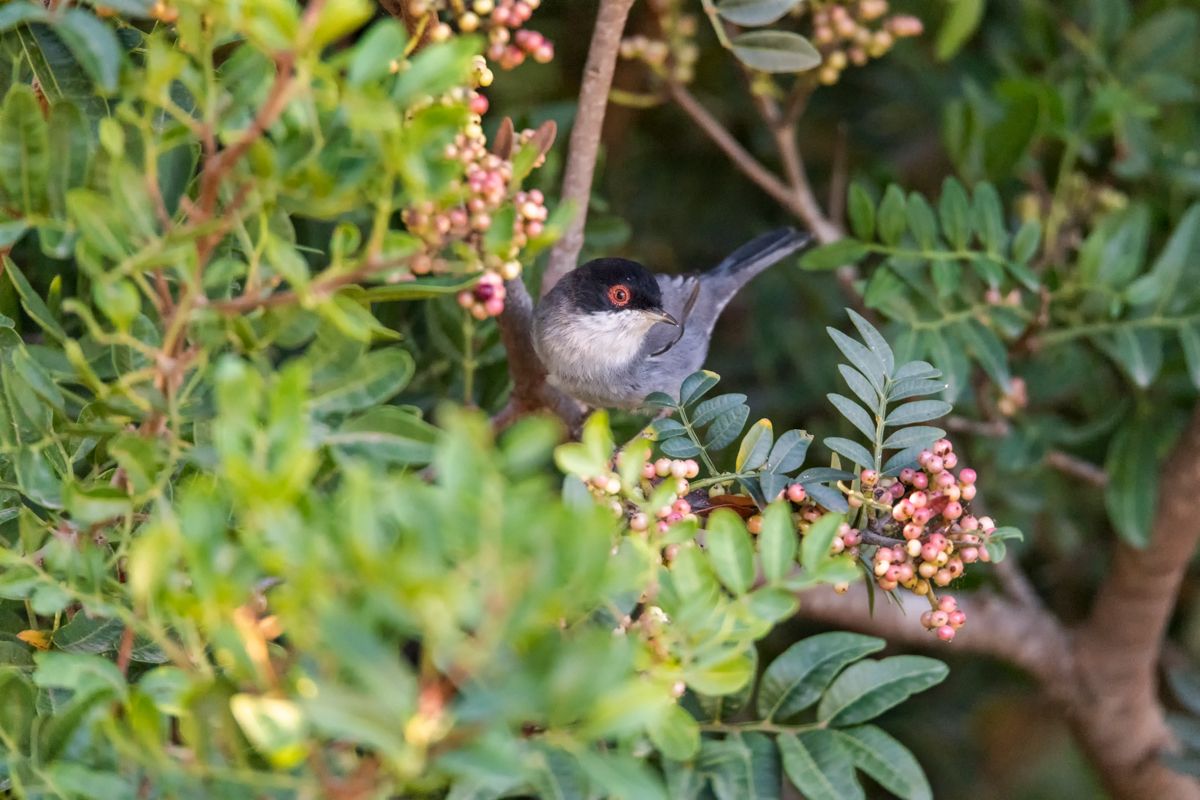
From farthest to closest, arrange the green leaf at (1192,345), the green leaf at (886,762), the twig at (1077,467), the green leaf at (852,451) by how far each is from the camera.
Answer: the twig at (1077,467), the green leaf at (1192,345), the green leaf at (852,451), the green leaf at (886,762)

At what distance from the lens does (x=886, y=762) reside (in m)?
1.57

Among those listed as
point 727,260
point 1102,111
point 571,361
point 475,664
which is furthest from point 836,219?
Result: point 475,664

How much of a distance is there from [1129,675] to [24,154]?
10.0ft

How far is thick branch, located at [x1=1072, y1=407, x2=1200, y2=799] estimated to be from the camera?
10.9ft

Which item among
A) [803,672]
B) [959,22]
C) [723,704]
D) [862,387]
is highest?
[959,22]

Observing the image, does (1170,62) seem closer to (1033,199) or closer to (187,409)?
(1033,199)

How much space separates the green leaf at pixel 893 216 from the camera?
2.78 m

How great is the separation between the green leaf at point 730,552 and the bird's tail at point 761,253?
6.84ft

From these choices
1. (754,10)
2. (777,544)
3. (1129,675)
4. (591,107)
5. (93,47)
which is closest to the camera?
(93,47)

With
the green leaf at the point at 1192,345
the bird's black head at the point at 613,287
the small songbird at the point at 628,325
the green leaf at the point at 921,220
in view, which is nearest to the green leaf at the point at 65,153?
the small songbird at the point at 628,325

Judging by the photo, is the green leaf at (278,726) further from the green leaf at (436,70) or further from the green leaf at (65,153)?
the green leaf at (65,153)

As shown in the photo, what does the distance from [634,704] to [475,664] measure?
15 centimetres

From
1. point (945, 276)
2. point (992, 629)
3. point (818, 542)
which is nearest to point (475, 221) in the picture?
point (818, 542)

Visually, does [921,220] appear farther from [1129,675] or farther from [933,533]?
[1129,675]
